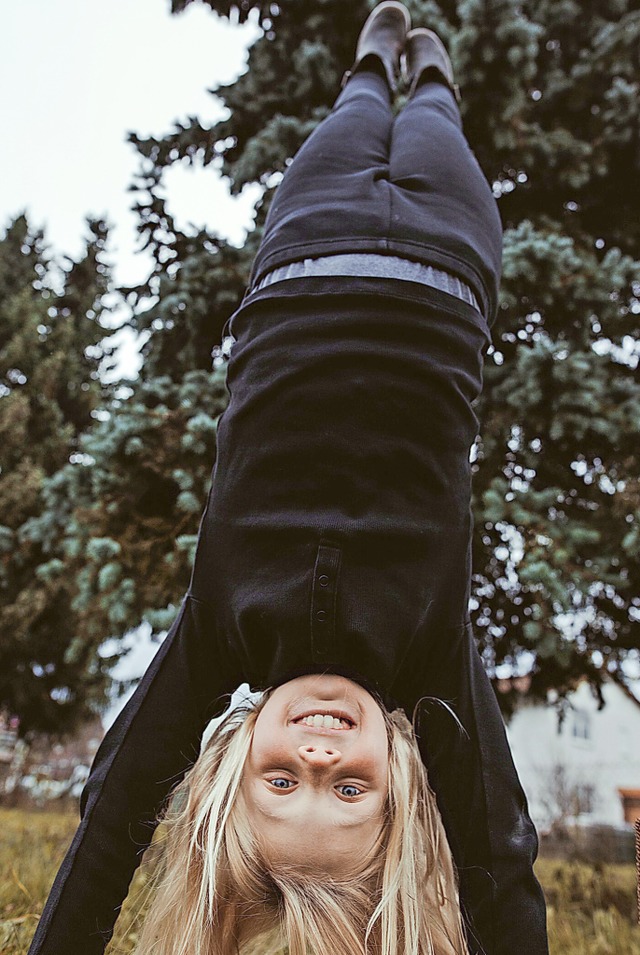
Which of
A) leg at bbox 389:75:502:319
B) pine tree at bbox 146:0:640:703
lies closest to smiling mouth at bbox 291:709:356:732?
leg at bbox 389:75:502:319

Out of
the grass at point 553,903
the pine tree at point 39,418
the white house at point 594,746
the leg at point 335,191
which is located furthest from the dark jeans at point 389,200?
the white house at point 594,746

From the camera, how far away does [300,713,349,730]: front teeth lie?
156cm

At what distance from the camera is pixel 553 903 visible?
3453 mm

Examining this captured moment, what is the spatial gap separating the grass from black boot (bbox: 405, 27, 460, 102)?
2966 millimetres

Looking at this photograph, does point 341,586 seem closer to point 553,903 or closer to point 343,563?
point 343,563

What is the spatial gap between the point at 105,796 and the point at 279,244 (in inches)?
57.5

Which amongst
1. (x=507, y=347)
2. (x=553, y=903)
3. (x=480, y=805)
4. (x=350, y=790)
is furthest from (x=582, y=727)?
(x=350, y=790)

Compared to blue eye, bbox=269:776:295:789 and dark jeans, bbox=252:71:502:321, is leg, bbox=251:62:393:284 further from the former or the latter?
blue eye, bbox=269:776:295:789

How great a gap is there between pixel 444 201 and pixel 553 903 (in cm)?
319

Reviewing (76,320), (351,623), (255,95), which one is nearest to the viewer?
(351,623)

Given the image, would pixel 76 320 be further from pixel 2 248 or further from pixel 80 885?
pixel 80 885

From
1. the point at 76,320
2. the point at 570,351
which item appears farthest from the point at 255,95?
the point at 76,320

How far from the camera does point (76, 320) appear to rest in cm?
1177

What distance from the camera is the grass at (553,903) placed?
2.09 metres
